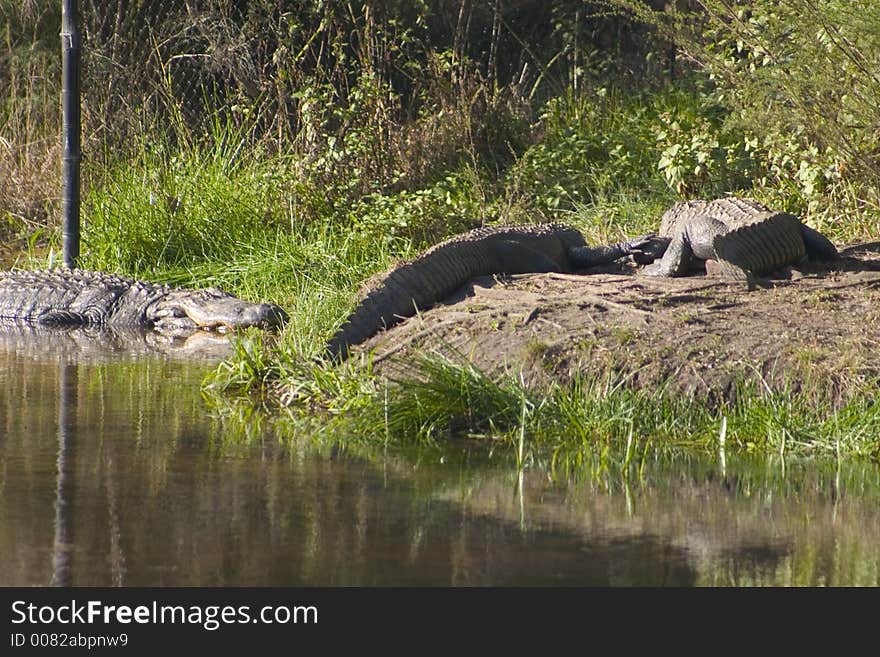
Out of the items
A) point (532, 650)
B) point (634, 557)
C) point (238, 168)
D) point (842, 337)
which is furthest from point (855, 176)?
point (532, 650)

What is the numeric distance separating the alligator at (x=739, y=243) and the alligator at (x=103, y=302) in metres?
3.37

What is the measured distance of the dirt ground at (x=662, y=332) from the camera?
6.21 meters

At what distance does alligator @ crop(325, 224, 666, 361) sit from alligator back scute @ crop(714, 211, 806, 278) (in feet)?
2.54

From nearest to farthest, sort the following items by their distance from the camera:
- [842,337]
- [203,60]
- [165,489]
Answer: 1. [165,489]
2. [842,337]
3. [203,60]

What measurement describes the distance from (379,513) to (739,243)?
4432mm

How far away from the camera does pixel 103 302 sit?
10.8 metres

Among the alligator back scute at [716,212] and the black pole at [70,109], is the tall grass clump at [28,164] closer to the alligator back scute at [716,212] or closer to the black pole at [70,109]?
the black pole at [70,109]

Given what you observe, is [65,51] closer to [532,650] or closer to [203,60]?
[203,60]

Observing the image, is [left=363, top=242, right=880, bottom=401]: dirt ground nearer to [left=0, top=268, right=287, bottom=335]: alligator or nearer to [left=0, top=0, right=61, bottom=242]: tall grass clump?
[left=0, top=268, right=287, bottom=335]: alligator

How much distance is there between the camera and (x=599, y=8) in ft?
53.7

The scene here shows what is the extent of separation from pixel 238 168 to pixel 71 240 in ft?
5.43

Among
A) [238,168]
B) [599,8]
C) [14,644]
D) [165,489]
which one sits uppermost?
[599,8]

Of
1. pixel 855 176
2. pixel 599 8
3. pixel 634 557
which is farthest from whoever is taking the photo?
pixel 599 8

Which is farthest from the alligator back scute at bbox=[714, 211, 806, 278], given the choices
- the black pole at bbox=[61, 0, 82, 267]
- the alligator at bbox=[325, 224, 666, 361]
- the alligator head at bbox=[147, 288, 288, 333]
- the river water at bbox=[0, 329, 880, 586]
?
the black pole at bbox=[61, 0, 82, 267]
